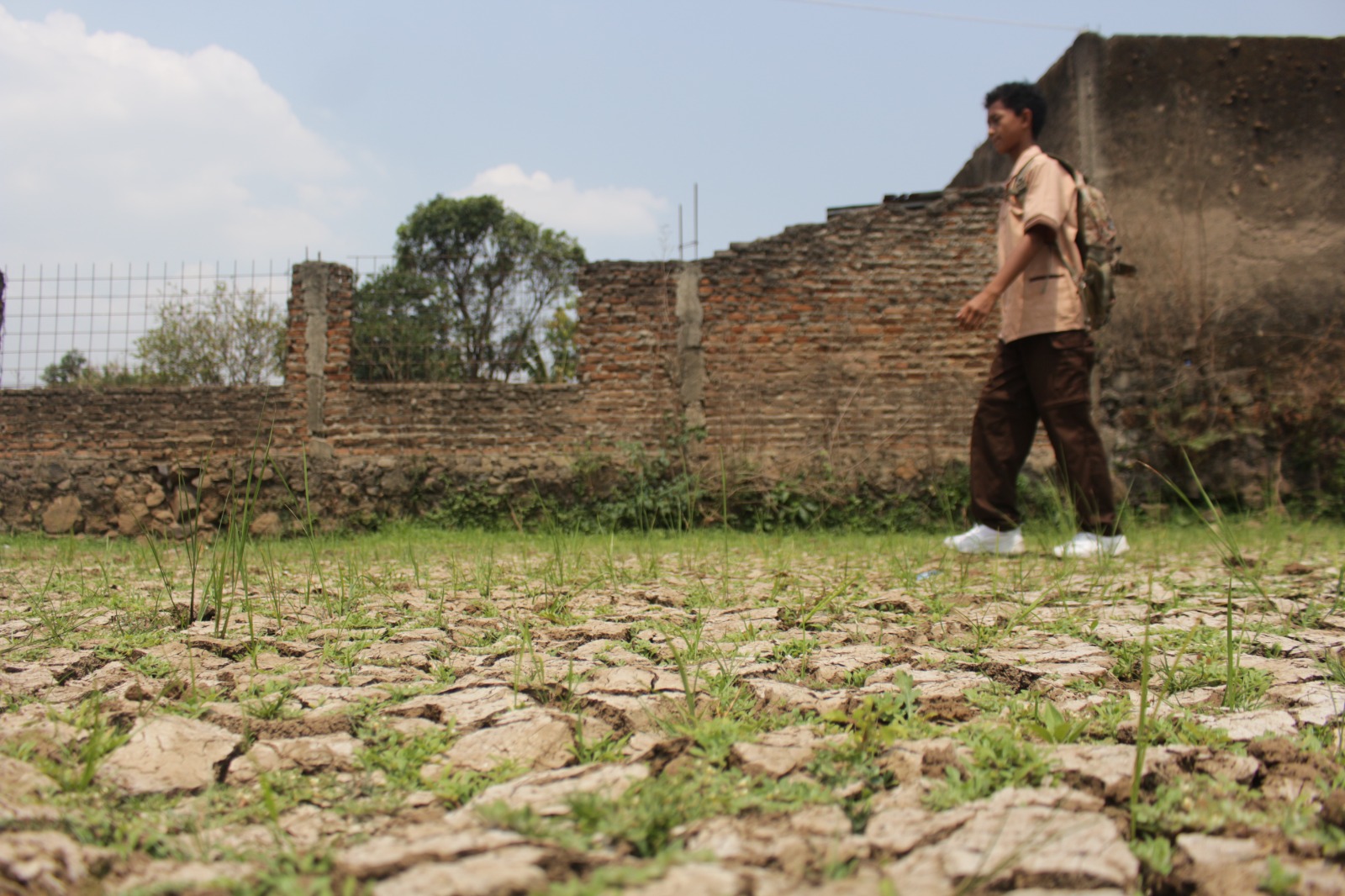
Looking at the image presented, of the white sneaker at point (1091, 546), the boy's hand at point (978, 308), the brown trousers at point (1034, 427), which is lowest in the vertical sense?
the white sneaker at point (1091, 546)

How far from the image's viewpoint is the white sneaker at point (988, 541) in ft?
10.6

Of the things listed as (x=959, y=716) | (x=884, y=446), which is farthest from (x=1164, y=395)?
(x=959, y=716)

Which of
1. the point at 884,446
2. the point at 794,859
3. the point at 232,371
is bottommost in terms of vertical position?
the point at 794,859

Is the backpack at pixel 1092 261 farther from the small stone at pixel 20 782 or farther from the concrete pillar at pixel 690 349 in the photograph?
the small stone at pixel 20 782

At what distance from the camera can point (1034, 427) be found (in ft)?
11.3

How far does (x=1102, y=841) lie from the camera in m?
0.81

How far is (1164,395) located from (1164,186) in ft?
4.88

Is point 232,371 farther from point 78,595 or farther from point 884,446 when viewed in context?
point 884,446

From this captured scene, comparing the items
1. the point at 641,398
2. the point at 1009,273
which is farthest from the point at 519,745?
the point at 641,398

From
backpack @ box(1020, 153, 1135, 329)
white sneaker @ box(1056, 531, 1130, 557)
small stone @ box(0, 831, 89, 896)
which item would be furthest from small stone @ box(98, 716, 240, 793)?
backpack @ box(1020, 153, 1135, 329)

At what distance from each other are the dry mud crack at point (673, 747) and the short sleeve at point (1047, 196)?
1.60 metres

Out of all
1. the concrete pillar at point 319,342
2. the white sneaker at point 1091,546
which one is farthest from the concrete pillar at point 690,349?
the white sneaker at point 1091,546

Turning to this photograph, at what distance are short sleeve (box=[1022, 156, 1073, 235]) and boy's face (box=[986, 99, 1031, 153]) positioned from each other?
0.79ft

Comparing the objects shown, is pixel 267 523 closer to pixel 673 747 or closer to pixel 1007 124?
pixel 1007 124
